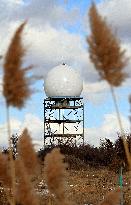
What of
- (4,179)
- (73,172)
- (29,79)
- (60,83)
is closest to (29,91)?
(29,79)

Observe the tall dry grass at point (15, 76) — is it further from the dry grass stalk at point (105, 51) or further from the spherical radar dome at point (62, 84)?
the spherical radar dome at point (62, 84)

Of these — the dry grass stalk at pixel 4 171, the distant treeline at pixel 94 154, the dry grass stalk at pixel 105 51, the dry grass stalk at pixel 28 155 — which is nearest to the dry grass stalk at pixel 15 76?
the dry grass stalk at pixel 105 51

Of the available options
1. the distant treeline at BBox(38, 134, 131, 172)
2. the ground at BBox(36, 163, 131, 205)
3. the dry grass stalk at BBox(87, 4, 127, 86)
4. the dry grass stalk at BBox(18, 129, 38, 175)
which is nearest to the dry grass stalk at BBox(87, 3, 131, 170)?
the dry grass stalk at BBox(87, 4, 127, 86)

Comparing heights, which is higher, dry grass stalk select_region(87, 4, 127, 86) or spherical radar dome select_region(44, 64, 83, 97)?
spherical radar dome select_region(44, 64, 83, 97)

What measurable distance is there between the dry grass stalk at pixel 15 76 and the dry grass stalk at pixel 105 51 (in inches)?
14.3

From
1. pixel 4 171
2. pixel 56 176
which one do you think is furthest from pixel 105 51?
pixel 4 171

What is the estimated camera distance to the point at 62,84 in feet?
93.4

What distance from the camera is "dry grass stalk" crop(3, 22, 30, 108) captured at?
3.00m

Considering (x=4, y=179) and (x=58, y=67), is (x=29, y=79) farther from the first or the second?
(x=58, y=67)

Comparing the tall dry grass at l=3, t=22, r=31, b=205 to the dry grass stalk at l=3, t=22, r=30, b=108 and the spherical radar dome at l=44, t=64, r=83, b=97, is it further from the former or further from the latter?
the spherical radar dome at l=44, t=64, r=83, b=97

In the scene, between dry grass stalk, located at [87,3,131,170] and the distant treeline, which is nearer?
dry grass stalk, located at [87,3,131,170]

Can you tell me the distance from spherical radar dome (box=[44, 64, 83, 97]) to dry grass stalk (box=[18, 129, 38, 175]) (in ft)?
80.8

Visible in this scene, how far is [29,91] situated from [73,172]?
17.1 meters

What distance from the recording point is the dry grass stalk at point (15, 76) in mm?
3000
